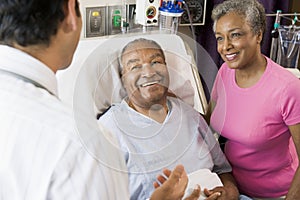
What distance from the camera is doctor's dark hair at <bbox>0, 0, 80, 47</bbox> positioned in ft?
2.90

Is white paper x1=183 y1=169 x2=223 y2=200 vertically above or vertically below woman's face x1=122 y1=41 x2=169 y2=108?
below

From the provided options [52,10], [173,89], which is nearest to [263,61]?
[173,89]

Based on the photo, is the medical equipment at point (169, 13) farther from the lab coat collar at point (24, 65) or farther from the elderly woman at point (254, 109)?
the lab coat collar at point (24, 65)

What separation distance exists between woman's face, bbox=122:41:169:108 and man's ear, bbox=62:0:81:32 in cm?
58

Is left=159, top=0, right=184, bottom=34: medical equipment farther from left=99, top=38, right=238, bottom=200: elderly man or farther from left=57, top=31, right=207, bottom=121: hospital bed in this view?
left=99, top=38, right=238, bottom=200: elderly man

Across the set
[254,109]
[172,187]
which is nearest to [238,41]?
[254,109]

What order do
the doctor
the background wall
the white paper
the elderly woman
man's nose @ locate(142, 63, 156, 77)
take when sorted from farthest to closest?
1. the background wall
2. the elderly woman
3. the white paper
4. man's nose @ locate(142, 63, 156, 77)
5. the doctor

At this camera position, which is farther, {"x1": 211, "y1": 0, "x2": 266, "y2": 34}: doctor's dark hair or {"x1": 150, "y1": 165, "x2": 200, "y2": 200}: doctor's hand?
{"x1": 211, "y1": 0, "x2": 266, "y2": 34}: doctor's dark hair

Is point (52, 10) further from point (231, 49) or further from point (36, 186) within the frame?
point (231, 49)

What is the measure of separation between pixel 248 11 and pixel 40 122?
1.25 m

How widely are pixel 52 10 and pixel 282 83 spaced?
3.76 ft

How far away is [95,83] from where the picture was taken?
156cm

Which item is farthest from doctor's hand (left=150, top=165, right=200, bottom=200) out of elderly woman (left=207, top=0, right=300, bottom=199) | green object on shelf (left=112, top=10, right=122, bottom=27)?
green object on shelf (left=112, top=10, right=122, bottom=27)

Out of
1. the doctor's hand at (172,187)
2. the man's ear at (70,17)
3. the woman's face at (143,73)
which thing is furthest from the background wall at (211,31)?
the man's ear at (70,17)
